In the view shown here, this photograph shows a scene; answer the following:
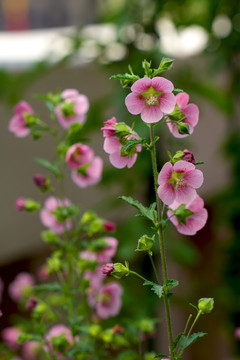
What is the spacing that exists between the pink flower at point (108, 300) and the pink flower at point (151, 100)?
301 millimetres

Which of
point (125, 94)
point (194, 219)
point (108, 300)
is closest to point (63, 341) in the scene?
point (108, 300)

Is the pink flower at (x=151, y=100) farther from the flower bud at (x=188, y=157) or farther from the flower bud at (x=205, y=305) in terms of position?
the flower bud at (x=205, y=305)

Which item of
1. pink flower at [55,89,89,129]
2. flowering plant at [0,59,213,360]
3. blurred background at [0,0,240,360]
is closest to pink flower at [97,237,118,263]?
flowering plant at [0,59,213,360]

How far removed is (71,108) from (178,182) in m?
0.24

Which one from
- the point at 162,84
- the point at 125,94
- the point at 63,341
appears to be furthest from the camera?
the point at 125,94

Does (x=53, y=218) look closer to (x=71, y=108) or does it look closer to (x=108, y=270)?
(x=71, y=108)

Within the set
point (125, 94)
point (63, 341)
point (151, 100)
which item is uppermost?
point (125, 94)

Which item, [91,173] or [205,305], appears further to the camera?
[91,173]

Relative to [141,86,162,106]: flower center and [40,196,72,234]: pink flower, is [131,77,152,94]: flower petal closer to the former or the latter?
[141,86,162,106]: flower center

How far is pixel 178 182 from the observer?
16.3 inches

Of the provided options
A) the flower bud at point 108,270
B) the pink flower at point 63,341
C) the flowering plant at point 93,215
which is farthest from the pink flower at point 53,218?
the flower bud at point 108,270

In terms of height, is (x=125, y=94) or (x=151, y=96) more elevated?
(x=125, y=94)

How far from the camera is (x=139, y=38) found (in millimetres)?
1345

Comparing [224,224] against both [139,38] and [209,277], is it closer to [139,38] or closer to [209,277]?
[209,277]
